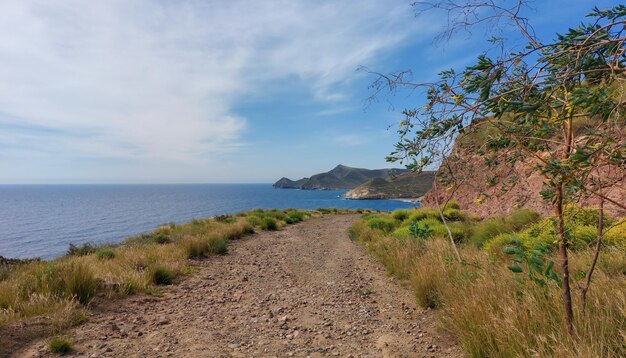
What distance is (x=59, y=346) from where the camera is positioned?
4.37 m

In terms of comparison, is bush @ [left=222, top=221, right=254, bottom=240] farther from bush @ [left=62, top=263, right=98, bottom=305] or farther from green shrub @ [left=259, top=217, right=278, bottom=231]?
bush @ [left=62, top=263, right=98, bottom=305]

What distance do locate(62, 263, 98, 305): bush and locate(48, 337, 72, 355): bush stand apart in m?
1.64

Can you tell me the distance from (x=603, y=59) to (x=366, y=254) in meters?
10.2

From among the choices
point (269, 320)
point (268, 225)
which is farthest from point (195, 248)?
point (268, 225)

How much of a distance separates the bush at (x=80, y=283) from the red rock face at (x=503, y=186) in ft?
21.4

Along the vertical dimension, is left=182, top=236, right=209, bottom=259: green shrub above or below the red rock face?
below

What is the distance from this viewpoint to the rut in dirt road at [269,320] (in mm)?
4570

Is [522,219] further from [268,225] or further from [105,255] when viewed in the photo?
[105,255]

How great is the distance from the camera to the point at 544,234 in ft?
24.9

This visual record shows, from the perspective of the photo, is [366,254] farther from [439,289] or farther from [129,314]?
[129,314]

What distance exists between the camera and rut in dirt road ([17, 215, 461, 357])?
4.57m

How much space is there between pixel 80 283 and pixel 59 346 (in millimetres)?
2243

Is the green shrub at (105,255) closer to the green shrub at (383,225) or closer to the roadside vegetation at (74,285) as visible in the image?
the roadside vegetation at (74,285)

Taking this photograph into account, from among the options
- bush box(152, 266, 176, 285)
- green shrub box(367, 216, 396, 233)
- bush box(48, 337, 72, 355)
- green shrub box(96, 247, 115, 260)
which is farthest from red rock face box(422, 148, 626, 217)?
green shrub box(96, 247, 115, 260)
